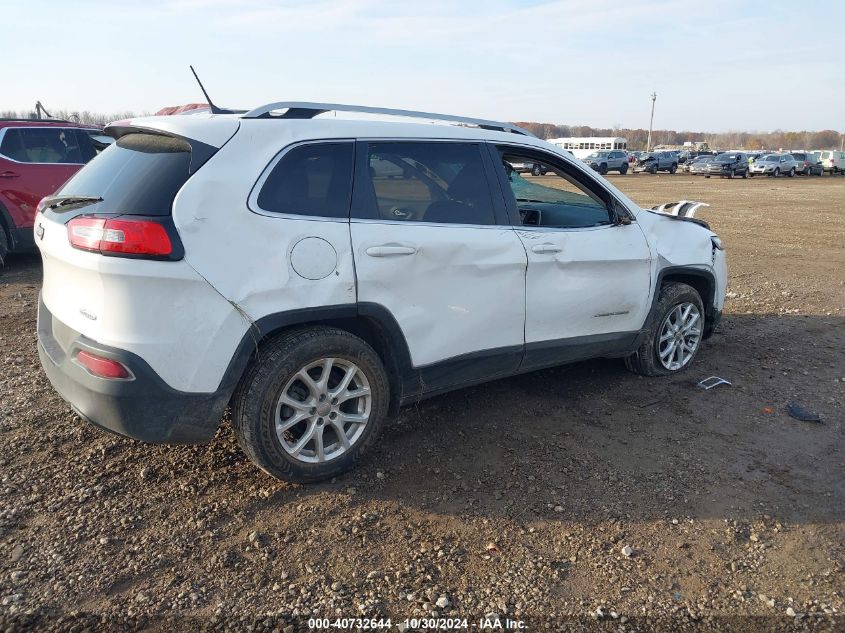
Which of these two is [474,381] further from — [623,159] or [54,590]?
[623,159]

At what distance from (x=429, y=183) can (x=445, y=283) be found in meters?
0.57

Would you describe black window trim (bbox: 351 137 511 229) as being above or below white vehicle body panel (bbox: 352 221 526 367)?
above

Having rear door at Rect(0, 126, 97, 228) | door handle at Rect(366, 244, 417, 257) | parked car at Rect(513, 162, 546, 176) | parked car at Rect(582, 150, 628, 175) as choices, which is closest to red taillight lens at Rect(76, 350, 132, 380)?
door handle at Rect(366, 244, 417, 257)

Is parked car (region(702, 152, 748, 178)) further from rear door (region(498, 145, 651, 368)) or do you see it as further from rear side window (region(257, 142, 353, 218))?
rear side window (region(257, 142, 353, 218))

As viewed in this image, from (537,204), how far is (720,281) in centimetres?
174

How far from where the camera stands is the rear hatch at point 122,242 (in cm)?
286

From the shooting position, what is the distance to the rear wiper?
124 inches

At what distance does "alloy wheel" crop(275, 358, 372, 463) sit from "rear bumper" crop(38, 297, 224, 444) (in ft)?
1.17

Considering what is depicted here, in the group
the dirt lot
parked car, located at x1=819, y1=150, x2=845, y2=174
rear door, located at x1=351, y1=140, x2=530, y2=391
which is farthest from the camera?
parked car, located at x1=819, y1=150, x2=845, y2=174

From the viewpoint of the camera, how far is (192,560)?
9.41ft

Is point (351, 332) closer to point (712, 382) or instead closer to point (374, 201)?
point (374, 201)

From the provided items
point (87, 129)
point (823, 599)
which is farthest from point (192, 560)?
point (87, 129)

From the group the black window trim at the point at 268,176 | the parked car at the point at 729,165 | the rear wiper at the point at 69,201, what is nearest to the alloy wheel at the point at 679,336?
the black window trim at the point at 268,176

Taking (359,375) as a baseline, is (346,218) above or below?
above
